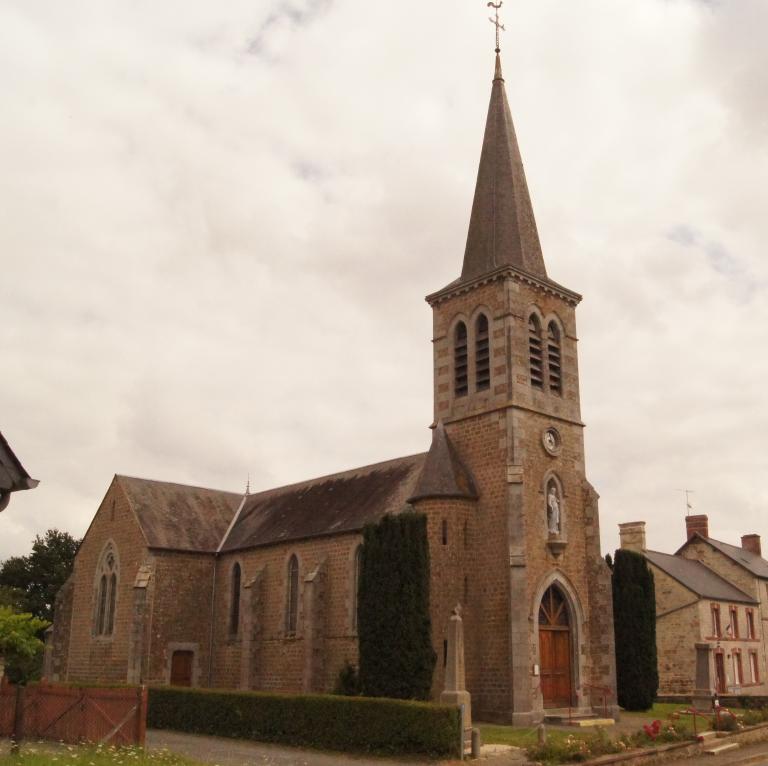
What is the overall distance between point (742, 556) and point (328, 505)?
33.0 m

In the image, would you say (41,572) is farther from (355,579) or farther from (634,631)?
(634,631)

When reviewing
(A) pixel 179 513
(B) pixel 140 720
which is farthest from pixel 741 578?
(B) pixel 140 720

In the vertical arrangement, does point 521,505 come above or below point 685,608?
above

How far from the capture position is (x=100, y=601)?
3588 centimetres

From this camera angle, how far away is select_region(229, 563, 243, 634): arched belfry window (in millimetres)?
33875

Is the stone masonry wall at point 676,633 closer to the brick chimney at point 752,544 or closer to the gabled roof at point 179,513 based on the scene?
the brick chimney at point 752,544

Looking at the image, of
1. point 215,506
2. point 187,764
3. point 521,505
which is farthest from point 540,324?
point 187,764

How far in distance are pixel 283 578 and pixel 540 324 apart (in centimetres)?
1338

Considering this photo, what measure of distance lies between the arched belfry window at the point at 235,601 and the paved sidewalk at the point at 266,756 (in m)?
12.5

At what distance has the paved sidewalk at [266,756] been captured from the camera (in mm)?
17312

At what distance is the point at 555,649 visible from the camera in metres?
27.2

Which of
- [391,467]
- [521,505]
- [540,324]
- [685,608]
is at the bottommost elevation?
[685,608]

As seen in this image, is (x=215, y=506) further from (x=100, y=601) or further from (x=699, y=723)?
(x=699, y=723)

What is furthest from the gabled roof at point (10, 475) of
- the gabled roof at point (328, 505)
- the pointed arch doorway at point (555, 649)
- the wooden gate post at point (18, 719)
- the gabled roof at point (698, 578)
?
the gabled roof at point (698, 578)
